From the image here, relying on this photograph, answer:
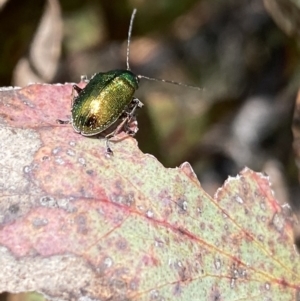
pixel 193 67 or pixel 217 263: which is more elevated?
pixel 217 263

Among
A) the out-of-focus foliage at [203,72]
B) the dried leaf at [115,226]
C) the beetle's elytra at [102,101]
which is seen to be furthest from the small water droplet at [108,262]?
the out-of-focus foliage at [203,72]

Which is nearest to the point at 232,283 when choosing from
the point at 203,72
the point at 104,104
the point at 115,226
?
the point at 115,226

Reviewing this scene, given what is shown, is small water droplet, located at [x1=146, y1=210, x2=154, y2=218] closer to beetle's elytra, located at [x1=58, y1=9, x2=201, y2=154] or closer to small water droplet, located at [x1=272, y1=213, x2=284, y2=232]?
beetle's elytra, located at [x1=58, y1=9, x2=201, y2=154]

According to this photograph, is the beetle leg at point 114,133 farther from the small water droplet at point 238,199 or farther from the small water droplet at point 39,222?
the small water droplet at point 238,199

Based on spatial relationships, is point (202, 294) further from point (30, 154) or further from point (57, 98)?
point (57, 98)

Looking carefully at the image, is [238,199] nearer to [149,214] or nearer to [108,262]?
[149,214]
